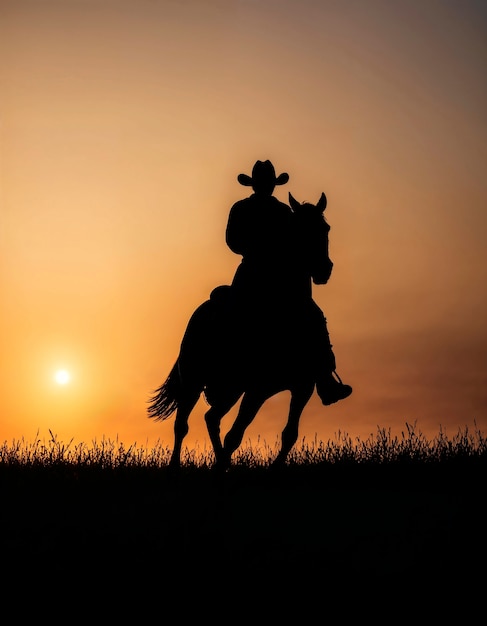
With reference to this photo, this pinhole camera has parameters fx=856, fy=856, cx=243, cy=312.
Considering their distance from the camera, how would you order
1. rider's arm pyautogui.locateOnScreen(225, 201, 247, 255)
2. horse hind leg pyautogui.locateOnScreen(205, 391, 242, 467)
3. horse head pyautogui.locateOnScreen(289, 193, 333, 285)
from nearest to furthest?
horse head pyautogui.locateOnScreen(289, 193, 333, 285) < rider's arm pyautogui.locateOnScreen(225, 201, 247, 255) < horse hind leg pyautogui.locateOnScreen(205, 391, 242, 467)

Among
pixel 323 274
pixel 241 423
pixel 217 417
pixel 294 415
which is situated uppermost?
pixel 323 274

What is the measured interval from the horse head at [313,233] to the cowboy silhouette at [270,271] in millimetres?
149

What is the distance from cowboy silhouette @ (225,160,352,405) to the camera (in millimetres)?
8484

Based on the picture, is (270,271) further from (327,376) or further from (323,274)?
(327,376)

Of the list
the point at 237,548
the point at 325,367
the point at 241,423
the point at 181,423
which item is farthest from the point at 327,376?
the point at 237,548

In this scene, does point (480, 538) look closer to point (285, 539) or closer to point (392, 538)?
point (392, 538)

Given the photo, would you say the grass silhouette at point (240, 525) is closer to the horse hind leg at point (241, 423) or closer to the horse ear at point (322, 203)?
the horse hind leg at point (241, 423)

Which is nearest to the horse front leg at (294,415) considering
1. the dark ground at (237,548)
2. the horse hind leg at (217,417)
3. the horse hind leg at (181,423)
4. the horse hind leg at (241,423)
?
the horse hind leg at (241,423)

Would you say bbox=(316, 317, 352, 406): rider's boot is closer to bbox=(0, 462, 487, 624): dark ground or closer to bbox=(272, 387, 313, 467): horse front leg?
bbox=(272, 387, 313, 467): horse front leg

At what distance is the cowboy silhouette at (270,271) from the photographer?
8.48m

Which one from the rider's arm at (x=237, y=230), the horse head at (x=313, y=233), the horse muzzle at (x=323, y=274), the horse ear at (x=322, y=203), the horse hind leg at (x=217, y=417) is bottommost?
the horse hind leg at (x=217, y=417)

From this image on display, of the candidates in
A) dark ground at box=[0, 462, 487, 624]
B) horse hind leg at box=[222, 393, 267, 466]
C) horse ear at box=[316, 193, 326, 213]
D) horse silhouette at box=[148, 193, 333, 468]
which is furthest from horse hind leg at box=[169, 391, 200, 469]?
horse ear at box=[316, 193, 326, 213]

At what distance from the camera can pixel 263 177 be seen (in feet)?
29.3

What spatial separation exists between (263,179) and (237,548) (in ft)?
14.6
